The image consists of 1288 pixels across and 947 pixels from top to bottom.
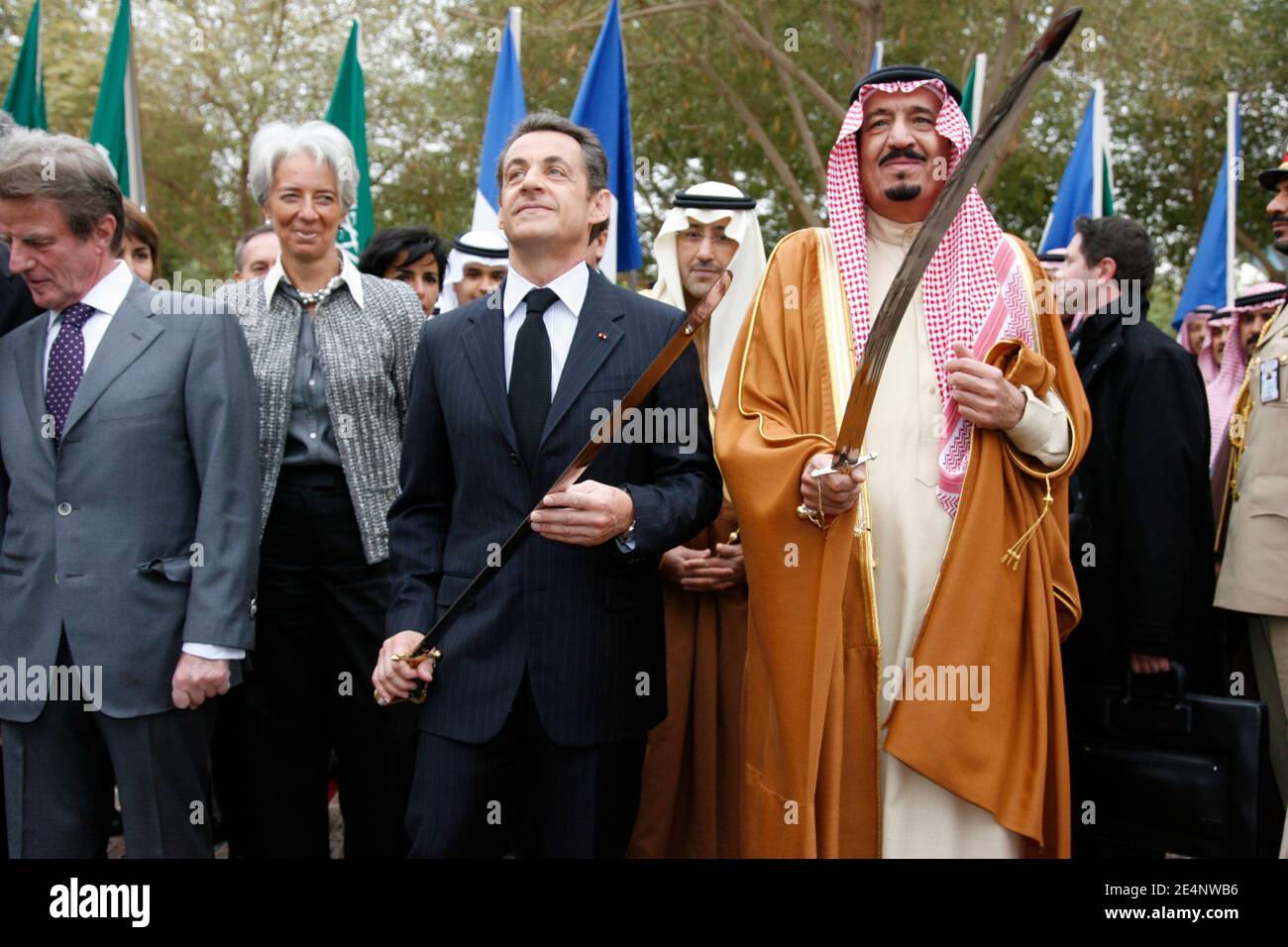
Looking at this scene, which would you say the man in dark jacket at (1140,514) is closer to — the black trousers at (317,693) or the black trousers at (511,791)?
the black trousers at (511,791)

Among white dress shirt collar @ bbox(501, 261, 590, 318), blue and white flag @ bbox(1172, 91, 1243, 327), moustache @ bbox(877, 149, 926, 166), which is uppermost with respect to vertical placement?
blue and white flag @ bbox(1172, 91, 1243, 327)

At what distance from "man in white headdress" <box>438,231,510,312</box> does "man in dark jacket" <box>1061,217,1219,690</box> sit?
2.63m

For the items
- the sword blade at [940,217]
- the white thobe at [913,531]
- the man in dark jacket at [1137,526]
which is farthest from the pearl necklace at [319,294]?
the man in dark jacket at [1137,526]

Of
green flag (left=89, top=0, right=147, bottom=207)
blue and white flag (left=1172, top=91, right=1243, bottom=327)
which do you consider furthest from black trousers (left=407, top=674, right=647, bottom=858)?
blue and white flag (left=1172, top=91, right=1243, bottom=327)

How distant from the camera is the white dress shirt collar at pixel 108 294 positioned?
310cm

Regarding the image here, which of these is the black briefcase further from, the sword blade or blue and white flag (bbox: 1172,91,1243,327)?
blue and white flag (bbox: 1172,91,1243,327)

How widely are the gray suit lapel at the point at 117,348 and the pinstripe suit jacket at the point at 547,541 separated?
781 millimetres

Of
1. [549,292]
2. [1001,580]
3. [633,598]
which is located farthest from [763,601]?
[549,292]

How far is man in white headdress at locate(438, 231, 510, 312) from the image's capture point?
543 cm

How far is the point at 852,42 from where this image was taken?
12.3 metres

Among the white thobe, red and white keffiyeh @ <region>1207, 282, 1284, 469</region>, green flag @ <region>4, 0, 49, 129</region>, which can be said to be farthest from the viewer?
green flag @ <region>4, 0, 49, 129</region>

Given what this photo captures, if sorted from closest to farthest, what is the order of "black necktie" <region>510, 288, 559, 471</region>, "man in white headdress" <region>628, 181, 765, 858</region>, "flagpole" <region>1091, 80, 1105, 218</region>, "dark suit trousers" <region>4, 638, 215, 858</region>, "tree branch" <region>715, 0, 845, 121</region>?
"black necktie" <region>510, 288, 559, 471</region> → "dark suit trousers" <region>4, 638, 215, 858</region> → "man in white headdress" <region>628, 181, 765, 858</region> → "flagpole" <region>1091, 80, 1105, 218</region> → "tree branch" <region>715, 0, 845, 121</region>
